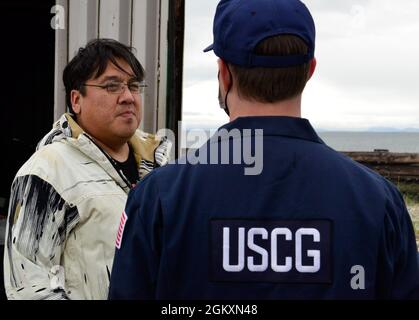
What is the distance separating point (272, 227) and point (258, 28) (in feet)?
1.52

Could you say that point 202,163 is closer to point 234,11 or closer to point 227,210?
point 227,210

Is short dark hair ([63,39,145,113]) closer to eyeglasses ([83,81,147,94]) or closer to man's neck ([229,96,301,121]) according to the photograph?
eyeglasses ([83,81,147,94])

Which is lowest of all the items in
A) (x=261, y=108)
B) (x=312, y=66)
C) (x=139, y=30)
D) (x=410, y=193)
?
(x=410, y=193)

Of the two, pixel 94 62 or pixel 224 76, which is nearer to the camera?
pixel 224 76

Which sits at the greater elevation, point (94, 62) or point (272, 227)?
point (94, 62)

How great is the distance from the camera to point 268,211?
1.32m

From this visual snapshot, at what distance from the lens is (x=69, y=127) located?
7.89ft

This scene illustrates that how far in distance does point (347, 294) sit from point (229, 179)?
1.23 ft

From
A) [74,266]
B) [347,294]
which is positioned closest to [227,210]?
[347,294]

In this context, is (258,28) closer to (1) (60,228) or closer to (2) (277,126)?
(2) (277,126)

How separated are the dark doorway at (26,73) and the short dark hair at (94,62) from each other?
422cm

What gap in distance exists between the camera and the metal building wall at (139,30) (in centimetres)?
→ 354
